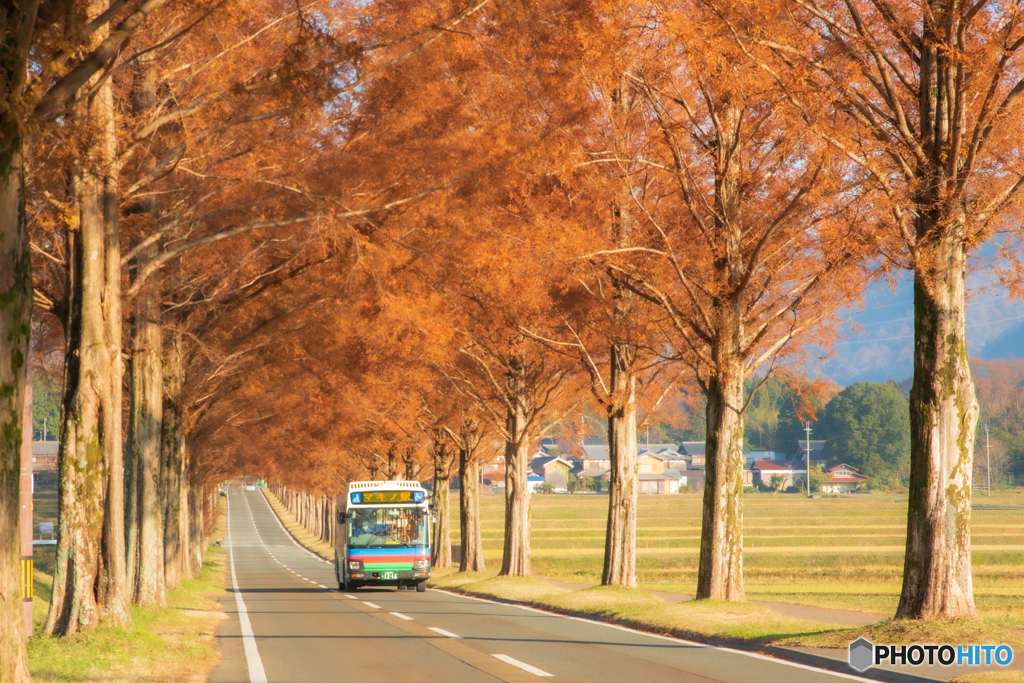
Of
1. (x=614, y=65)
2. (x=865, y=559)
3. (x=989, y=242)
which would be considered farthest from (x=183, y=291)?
(x=865, y=559)

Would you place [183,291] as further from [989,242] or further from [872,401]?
[872,401]

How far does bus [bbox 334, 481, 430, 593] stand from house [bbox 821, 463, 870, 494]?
14006cm

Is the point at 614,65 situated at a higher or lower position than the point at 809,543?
higher

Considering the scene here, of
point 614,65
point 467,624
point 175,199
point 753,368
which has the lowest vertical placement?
point 467,624

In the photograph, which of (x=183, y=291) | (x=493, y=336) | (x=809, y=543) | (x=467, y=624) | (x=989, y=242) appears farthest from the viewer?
(x=809, y=543)

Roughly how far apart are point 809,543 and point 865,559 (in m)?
14.4

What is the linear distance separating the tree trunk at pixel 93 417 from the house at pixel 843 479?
157678mm

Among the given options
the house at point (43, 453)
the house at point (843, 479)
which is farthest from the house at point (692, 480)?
the house at point (43, 453)

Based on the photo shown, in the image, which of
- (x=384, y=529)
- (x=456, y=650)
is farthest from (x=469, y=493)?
(x=456, y=650)

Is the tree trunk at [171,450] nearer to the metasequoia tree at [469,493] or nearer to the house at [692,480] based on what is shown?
the metasequoia tree at [469,493]

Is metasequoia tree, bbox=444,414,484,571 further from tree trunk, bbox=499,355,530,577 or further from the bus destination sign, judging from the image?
tree trunk, bbox=499,355,530,577

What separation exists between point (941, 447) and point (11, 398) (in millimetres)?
10223

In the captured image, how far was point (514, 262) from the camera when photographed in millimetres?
18094

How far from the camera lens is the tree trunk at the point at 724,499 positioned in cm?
1680
